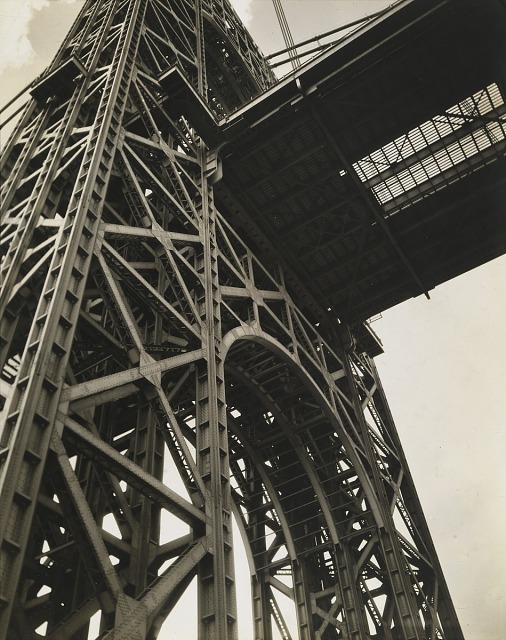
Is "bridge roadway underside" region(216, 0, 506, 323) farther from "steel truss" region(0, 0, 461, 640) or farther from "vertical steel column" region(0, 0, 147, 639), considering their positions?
"vertical steel column" region(0, 0, 147, 639)

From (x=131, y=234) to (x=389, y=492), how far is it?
1430cm

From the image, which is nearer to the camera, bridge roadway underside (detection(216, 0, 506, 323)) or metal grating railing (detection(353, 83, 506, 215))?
bridge roadway underside (detection(216, 0, 506, 323))

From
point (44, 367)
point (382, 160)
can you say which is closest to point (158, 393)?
point (44, 367)

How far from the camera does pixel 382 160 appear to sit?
18938mm

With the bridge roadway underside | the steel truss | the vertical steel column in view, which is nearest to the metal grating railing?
the bridge roadway underside

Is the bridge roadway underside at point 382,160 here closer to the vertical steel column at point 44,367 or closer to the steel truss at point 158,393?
the steel truss at point 158,393

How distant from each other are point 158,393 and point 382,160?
501 inches

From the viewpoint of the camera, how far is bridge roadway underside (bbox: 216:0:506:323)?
16456 millimetres

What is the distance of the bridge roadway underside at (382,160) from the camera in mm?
16456

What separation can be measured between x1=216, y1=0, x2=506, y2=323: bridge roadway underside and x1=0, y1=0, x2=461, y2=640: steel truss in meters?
1.74

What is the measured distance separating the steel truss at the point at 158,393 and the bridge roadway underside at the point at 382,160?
1.74 m

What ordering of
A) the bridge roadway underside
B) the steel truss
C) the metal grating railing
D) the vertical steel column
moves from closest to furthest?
the vertical steel column → the steel truss → the bridge roadway underside → the metal grating railing

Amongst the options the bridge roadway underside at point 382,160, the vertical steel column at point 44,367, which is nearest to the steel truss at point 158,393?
the vertical steel column at point 44,367

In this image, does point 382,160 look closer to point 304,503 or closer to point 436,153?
point 436,153
